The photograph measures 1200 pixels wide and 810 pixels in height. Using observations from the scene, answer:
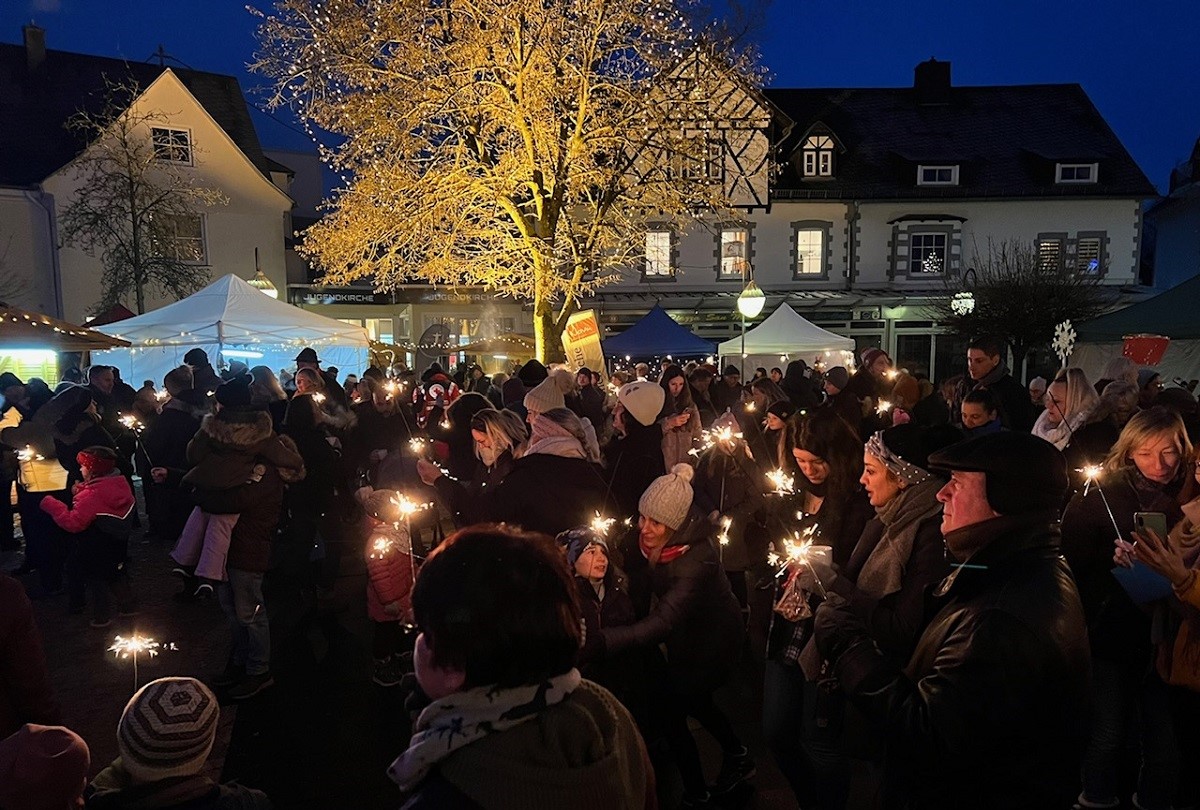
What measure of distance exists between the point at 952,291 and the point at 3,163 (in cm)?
3262

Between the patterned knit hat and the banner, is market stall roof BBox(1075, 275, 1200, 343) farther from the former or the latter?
the patterned knit hat

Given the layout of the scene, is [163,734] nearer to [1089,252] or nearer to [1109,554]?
[1109,554]

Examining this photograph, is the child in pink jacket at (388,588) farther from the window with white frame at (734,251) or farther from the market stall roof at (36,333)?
the window with white frame at (734,251)

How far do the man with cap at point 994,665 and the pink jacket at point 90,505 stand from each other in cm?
595

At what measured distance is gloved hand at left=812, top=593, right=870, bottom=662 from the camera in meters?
2.38

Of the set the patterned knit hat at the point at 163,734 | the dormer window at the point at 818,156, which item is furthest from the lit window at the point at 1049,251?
the patterned knit hat at the point at 163,734

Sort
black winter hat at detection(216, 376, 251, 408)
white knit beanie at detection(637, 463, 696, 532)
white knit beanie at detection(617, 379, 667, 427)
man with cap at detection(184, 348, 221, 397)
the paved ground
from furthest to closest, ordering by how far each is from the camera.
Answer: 1. man with cap at detection(184, 348, 221, 397)
2. white knit beanie at detection(617, 379, 667, 427)
3. black winter hat at detection(216, 376, 251, 408)
4. the paved ground
5. white knit beanie at detection(637, 463, 696, 532)

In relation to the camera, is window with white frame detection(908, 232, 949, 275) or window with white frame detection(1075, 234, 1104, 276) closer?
window with white frame detection(1075, 234, 1104, 276)

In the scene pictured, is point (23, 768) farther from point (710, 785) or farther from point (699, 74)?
point (699, 74)

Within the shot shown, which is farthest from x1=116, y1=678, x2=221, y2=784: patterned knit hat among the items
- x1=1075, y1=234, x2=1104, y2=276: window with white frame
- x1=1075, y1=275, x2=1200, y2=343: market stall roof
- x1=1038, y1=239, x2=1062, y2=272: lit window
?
x1=1075, y1=234, x2=1104, y2=276: window with white frame

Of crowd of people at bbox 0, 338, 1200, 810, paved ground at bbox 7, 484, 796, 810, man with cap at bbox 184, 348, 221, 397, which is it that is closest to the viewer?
crowd of people at bbox 0, 338, 1200, 810

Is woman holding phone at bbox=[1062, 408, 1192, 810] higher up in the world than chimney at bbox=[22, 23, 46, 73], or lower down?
lower down

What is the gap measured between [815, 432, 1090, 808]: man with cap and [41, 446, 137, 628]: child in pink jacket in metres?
5.98

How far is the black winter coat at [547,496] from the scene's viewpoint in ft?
12.3
